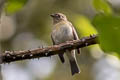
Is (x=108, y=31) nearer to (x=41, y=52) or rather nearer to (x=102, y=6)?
(x=102, y=6)

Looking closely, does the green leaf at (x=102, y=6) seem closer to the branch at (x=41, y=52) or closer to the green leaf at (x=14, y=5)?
the green leaf at (x=14, y=5)

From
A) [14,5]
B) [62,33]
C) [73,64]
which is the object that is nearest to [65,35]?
[62,33]

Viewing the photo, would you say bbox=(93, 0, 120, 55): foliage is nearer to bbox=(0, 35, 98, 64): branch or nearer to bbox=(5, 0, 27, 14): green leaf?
bbox=(5, 0, 27, 14): green leaf

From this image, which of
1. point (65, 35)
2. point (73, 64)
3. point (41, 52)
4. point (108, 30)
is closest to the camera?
point (108, 30)

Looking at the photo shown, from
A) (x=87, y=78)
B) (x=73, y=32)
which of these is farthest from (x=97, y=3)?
(x=87, y=78)

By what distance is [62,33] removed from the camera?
5.62 meters

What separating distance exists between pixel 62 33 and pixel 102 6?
4.35m

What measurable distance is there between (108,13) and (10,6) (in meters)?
0.29

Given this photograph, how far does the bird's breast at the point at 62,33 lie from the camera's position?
5.50m

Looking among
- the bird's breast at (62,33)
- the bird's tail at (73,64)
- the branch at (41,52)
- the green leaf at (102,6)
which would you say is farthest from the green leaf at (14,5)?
the bird's tail at (73,64)

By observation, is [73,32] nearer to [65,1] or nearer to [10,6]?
[10,6]

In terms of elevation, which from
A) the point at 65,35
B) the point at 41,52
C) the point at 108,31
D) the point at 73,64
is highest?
the point at 108,31

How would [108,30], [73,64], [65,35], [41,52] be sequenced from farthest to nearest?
[73,64]
[65,35]
[41,52]
[108,30]

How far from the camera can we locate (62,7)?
10.8 m
